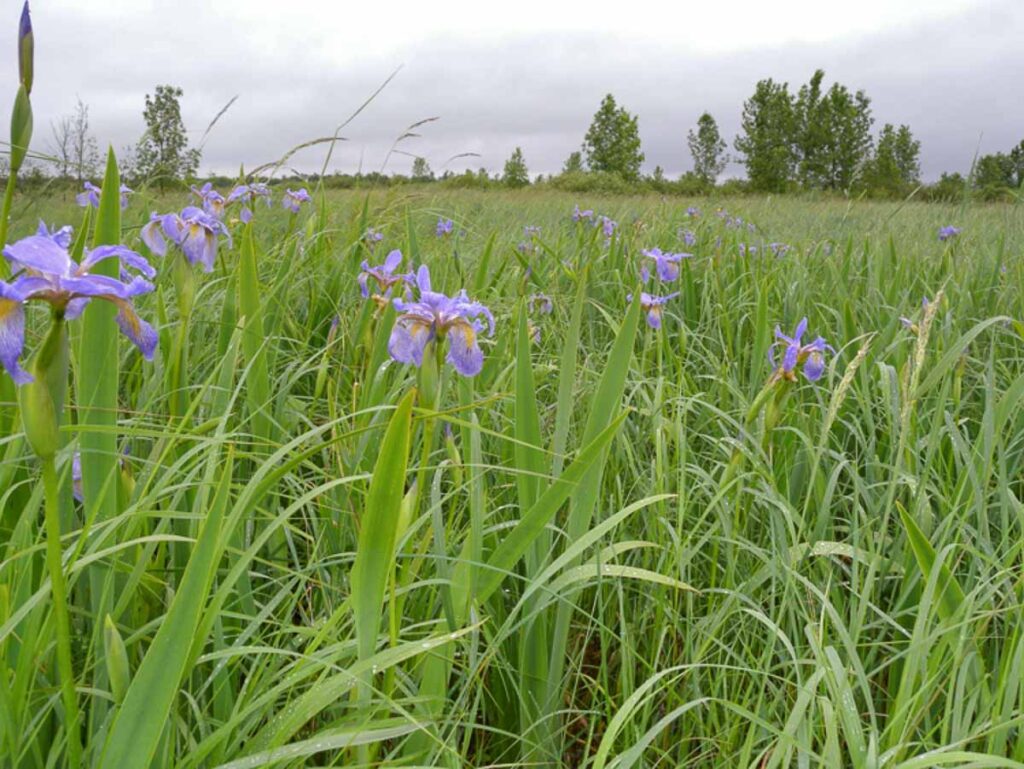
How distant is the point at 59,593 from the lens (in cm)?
79

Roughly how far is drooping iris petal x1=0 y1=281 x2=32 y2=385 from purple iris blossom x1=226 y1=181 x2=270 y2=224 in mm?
1491

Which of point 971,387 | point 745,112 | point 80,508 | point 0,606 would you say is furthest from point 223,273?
point 745,112

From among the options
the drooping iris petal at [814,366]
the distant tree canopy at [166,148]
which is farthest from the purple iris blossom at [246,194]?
the drooping iris petal at [814,366]

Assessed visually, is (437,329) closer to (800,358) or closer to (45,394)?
(45,394)

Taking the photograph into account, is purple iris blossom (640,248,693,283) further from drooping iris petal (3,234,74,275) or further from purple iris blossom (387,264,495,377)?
drooping iris petal (3,234,74,275)

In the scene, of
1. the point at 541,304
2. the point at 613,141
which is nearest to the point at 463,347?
the point at 541,304

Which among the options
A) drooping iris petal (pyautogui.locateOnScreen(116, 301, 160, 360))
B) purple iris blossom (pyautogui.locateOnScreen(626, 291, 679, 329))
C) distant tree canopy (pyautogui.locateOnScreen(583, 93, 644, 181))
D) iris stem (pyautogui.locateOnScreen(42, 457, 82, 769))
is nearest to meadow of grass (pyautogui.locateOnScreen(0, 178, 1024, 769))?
iris stem (pyautogui.locateOnScreen(42, 457, 82, 769))

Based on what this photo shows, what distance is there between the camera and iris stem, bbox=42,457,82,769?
2.53 ft

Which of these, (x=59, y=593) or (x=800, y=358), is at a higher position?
(x=800, y=358)

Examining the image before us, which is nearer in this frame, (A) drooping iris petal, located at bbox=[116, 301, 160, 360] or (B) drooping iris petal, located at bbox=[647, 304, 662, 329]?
(A) drooping iris petal, located at bbox=[116, 301, 160, 360]

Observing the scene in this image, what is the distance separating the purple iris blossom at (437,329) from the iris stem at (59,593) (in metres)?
0.51

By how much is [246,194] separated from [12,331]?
1772mm

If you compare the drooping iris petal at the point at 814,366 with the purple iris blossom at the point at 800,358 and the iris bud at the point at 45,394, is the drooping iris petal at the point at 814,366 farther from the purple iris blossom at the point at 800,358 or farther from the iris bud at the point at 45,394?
the iris bud at the point at 45,394

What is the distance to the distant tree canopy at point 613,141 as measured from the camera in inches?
1433
